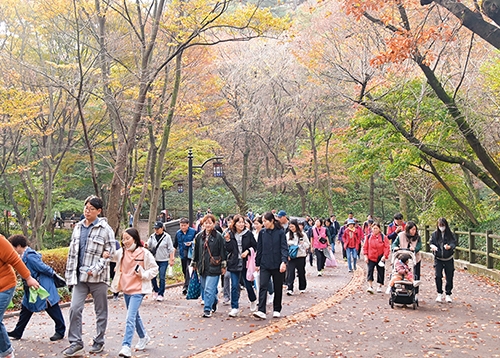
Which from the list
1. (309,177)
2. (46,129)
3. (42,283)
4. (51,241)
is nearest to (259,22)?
(42,283)

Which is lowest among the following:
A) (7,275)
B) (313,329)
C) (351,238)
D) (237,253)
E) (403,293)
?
(313,329)

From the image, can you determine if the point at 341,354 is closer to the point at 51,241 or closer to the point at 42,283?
the point at 42,283

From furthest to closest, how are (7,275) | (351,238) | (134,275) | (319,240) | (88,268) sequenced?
(351,238) → (319,240) → (134,275) → (88,268) → (7,275)

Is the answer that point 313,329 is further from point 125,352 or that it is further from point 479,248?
point 479,248

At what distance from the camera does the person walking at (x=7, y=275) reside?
525cm

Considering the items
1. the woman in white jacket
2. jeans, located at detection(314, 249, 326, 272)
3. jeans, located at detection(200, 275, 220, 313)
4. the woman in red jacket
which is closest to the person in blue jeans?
jeans, located at detection(200, 275, 220, 313)

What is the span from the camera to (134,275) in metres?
6.52

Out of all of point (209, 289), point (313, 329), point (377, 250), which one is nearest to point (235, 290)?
point (209, 289)

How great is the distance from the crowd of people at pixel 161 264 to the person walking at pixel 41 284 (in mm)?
13

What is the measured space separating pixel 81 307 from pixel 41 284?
1.16 m

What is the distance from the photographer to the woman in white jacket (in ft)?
21.1

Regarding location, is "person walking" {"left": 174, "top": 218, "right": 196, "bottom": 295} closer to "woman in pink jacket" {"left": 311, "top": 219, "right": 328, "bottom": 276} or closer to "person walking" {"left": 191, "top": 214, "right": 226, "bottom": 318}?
"person walking" {"left": 191, "top": 214, "right": 226, "bottom": 318}

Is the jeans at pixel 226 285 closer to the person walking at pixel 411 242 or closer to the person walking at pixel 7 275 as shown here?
the person walking at pixel 411 242

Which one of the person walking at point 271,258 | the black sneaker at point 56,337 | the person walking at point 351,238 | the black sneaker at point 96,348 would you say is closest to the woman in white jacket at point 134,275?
the black sneaker at point 96,348
